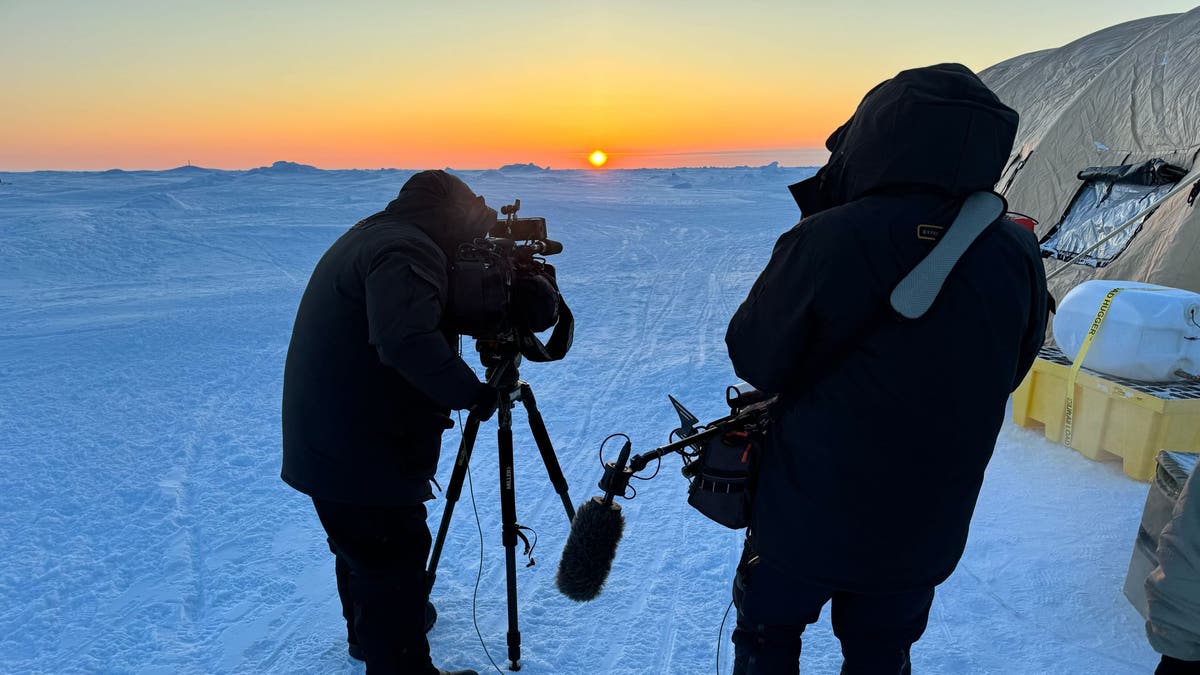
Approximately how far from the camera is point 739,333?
1759mm

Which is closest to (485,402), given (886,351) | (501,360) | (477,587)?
(501,360)

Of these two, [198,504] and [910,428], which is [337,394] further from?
[198,504]

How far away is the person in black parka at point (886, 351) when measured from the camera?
155 cm

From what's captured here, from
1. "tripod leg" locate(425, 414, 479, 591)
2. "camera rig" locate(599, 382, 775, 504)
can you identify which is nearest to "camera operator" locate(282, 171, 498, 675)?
"tripod leg" locate(425, 414, 479, 591)

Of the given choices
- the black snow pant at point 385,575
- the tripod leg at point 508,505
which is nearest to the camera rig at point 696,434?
the tripod leg at point 508,505

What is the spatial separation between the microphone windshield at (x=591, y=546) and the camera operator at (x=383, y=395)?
19.9 inches

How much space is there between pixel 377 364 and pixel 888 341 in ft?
4.94

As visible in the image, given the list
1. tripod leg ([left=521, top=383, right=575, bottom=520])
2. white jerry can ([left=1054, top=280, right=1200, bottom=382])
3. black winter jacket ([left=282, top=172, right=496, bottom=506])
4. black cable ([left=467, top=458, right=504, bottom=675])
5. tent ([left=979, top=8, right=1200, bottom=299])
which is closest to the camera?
black winter jacket ([left=282, top=172, right=496, bottom=506])

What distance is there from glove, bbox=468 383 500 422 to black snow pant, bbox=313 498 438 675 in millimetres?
420

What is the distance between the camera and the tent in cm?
569

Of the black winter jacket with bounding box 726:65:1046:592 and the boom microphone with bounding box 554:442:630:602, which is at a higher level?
the black winter jacket with bounding box 726:65:1046:592

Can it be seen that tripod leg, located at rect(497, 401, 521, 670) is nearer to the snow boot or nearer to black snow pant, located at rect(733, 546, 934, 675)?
the snow boot

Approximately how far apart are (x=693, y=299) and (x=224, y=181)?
28.8 m

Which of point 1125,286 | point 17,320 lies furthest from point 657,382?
point 17,320
